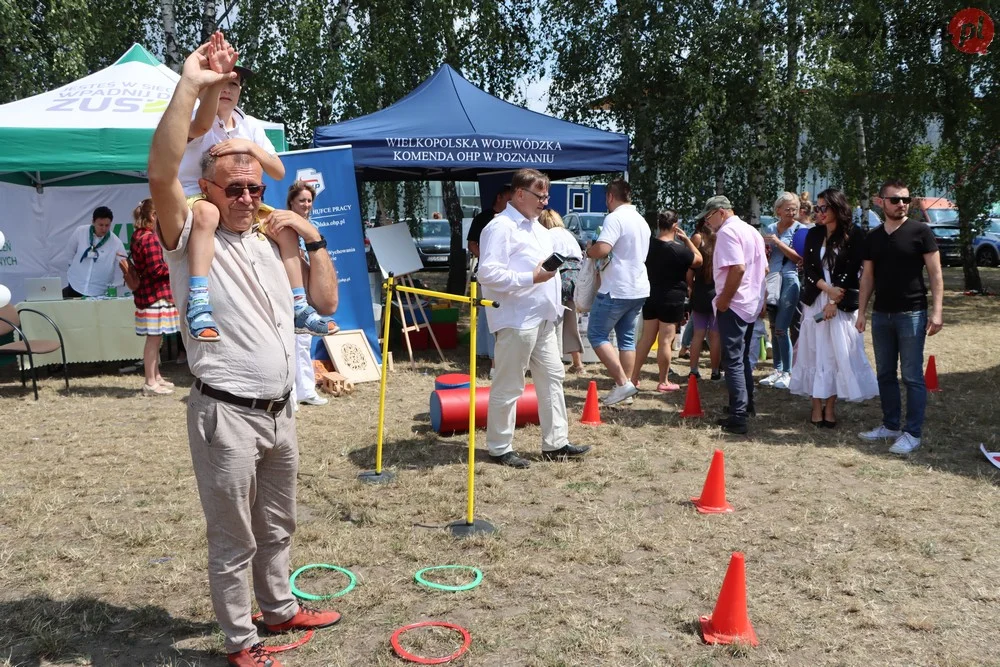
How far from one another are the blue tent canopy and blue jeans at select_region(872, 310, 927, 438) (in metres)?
4.45

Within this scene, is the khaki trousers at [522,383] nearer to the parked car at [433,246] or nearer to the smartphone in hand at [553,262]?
the smartphone in hand at [553,262]

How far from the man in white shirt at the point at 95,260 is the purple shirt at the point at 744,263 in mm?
6994

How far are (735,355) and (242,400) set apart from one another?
178 inches

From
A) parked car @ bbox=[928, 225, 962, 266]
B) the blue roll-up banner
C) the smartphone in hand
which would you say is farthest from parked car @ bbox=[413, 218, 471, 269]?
the smartphone in hand

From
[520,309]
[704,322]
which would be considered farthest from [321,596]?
[704,322]

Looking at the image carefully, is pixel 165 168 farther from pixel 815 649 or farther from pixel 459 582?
pixel 815 649

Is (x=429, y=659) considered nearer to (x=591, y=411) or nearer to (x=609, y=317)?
(x=591, y=411)

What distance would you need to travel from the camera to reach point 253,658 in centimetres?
308

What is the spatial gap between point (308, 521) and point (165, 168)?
269 centimetres

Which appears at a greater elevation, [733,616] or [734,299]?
[734,299]

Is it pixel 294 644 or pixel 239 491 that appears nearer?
pixel 239 491

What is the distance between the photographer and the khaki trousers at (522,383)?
552cm

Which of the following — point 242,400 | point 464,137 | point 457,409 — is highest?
point 464,137

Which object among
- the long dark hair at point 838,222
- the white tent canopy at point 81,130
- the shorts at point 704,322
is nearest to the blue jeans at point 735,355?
the long dark hair at point 838,222
